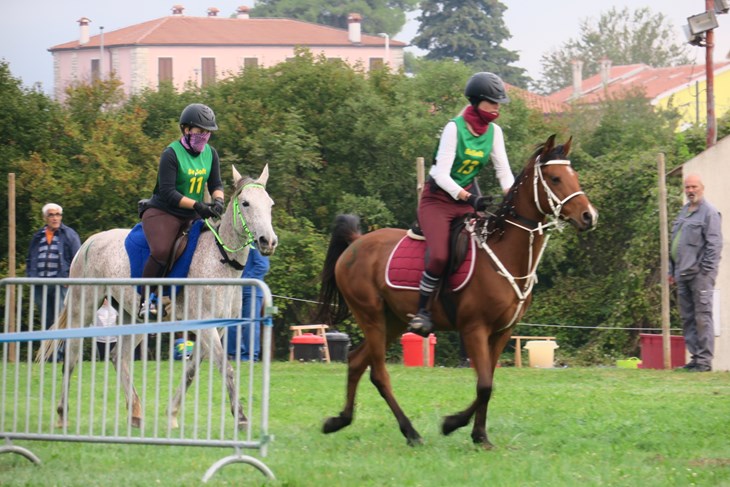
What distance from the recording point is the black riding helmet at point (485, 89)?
10312 millimetres

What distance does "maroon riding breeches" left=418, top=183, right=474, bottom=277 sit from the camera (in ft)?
33.3

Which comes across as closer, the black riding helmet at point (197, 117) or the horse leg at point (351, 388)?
the horse leg at point (351, 388)

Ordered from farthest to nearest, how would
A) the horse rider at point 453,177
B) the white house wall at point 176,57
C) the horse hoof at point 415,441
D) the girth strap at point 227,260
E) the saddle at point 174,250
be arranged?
the white house wall at point 176,57 < the saddle at point 174,250 < the girth strap at point 227,260 < the horse rider at point 453,177 < the horse hoof at point 415,441

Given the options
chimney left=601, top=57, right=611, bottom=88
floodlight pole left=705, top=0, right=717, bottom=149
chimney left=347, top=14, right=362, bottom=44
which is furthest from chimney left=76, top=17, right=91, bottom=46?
floodlight pole left=705, top=0, right=717, bottom=149

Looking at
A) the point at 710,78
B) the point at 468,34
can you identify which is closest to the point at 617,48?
the point at 468,34

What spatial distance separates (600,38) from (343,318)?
11438cm

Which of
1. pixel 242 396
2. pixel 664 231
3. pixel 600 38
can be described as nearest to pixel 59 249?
pixel 242 396

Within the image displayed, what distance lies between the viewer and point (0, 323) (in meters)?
20.5

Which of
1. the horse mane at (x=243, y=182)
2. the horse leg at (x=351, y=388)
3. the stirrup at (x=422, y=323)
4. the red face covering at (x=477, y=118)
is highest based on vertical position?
the red face covering at (x=477, y=118)

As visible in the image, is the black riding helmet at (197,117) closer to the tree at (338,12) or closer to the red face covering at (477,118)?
the red face covering at (477,118)

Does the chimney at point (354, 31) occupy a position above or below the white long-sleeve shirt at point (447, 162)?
above

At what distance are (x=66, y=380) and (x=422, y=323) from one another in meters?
2.85

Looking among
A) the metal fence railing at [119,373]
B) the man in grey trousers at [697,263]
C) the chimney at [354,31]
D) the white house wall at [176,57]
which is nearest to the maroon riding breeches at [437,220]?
the metal fence railing at [119,373]

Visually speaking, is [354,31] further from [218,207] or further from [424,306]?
[424,306]
